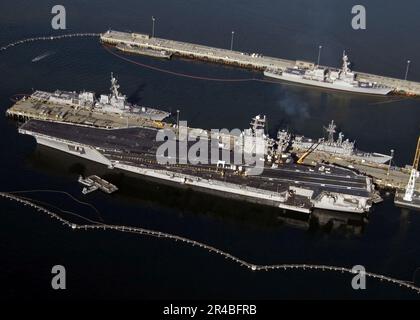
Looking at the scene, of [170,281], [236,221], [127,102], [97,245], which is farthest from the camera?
[127,102]

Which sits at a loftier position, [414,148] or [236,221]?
[414,148]

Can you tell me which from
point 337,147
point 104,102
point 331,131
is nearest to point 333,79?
point 331,131

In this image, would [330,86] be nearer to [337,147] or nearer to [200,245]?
[337,147]

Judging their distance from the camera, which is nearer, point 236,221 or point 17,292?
point 17,292

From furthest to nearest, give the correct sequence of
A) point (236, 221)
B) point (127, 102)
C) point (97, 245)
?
point (127, 102) → point (236, 221) → point (97, 245)

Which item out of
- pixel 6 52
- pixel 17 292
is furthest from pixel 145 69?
pixel 17 292

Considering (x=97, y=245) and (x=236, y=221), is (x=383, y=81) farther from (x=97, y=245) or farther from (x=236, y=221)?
(x=97, y=245)

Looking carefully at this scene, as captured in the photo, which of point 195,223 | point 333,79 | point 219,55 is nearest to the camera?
point 195,223
